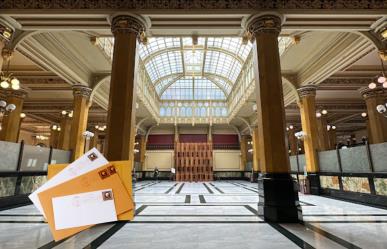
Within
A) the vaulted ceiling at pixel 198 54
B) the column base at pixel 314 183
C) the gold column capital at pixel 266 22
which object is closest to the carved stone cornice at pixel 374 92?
the vaulted ceiling at pixel 198 54

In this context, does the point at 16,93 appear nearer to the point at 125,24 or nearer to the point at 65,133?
the point at 65,133

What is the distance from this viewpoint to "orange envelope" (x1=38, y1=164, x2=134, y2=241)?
28.7 inches

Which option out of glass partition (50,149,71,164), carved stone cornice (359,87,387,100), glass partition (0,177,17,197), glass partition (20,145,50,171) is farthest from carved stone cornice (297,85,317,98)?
glass partition (0,177,17,197)

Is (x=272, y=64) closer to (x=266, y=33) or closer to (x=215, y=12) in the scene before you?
(x=266, y=33)

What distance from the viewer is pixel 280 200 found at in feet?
13.8

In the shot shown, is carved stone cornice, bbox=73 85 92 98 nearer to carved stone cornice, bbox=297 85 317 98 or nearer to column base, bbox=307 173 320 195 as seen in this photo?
carved stone cornice, bbox=297 85 317 98

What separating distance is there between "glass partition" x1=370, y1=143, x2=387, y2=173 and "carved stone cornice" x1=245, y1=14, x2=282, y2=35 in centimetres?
476

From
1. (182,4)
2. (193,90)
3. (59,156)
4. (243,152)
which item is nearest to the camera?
(182,4)

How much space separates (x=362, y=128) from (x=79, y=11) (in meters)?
26.8

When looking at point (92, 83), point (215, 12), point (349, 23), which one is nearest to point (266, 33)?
point (215, 12)

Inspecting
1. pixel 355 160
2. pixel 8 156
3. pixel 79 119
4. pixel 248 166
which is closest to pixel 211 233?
pixel 8 156

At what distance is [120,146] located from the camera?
14.5 feet

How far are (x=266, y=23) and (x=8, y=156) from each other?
26.2 feet

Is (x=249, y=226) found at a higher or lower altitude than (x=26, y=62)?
lower
